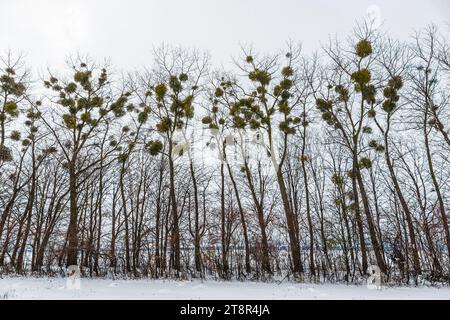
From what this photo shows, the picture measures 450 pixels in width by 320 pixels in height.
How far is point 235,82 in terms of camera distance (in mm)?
15812

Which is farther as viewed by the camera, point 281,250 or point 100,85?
point 100,85

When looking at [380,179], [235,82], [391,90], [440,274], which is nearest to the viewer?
[440,274]

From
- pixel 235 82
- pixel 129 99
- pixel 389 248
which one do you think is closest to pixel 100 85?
pixel 129 99

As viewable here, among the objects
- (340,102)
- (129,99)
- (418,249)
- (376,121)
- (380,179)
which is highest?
(129,99)

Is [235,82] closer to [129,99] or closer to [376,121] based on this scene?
[129,99]

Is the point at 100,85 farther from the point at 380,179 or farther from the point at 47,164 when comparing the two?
the point at 380,179

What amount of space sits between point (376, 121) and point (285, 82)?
4477 mm

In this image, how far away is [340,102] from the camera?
569 inches

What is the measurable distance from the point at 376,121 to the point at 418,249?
571 cm

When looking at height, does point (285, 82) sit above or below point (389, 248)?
above
